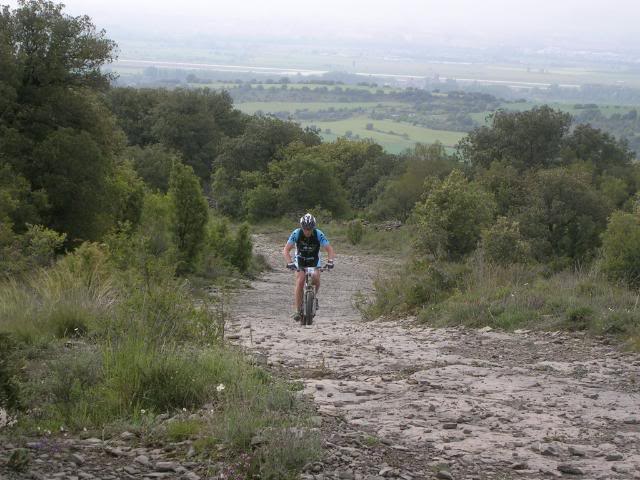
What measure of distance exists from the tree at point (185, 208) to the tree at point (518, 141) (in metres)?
35.6

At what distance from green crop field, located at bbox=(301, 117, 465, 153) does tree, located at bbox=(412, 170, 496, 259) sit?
73.8 meters

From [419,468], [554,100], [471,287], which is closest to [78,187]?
[471,287]

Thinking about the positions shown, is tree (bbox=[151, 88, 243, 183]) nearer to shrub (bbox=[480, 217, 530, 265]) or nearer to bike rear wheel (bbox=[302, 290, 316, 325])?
shrub (bbox=[480, 217, 530, 265])

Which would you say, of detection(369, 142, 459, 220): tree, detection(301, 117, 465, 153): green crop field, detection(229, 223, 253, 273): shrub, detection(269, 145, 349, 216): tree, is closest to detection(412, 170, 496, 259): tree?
detection(229, 223, 253, 273): shrub

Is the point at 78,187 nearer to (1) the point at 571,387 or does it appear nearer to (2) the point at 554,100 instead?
(1) the point at 571,387

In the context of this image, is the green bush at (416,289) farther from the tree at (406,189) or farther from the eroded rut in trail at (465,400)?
the tree at (406,189)

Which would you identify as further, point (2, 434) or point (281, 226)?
point (281, 226)

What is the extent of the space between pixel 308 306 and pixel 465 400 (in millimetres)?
7197

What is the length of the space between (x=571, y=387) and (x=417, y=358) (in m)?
2.26

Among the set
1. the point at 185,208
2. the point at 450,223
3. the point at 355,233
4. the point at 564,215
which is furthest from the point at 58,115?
the point at 355,233

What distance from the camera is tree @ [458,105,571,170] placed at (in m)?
58.3

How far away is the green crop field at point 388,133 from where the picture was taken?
4141 inches

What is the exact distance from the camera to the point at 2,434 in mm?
6426

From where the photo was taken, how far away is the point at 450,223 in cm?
2241
